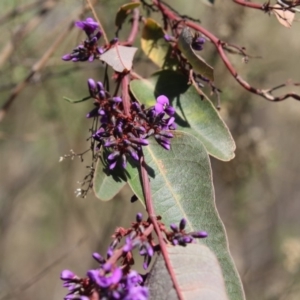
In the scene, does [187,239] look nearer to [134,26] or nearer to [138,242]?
[138,242]

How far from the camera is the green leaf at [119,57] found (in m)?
0.89

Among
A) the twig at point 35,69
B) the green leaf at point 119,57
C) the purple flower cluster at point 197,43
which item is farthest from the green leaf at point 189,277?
the twig at point 35,69

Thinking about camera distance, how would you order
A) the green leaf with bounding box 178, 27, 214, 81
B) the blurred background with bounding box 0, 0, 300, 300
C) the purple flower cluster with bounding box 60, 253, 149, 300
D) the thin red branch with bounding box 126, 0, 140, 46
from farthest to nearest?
the blurred background with bounding box 0, 0, 300, 300 → the thin red branch with bounding box 126, 0, 140, 46 → the green leaf with bounding box 178, 27, 214, 81 → the purple flower cluster with bounding box 60, 253, 149, 300

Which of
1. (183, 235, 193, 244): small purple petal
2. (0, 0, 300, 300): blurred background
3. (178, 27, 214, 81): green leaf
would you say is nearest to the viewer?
(183, 235, 193, 244): small purple petal

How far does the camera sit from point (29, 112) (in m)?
4.05

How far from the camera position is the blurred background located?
85.7 inches

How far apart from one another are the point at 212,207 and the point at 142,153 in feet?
0.47

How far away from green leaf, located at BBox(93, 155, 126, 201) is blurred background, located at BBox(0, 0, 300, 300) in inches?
36.7

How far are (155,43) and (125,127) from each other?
413 millimetres

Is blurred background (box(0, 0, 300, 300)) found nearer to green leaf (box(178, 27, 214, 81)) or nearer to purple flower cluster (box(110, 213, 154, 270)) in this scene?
green leaf (box(178, 27, 214, 81))

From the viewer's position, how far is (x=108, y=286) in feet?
2.02

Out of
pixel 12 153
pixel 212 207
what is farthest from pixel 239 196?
pixel 12 153

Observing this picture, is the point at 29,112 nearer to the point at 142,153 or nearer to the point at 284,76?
the point at 284,76

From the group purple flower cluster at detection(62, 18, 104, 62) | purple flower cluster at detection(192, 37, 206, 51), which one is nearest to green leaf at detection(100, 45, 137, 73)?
purple flower cluster at detection(62, 18, 104, 62)
